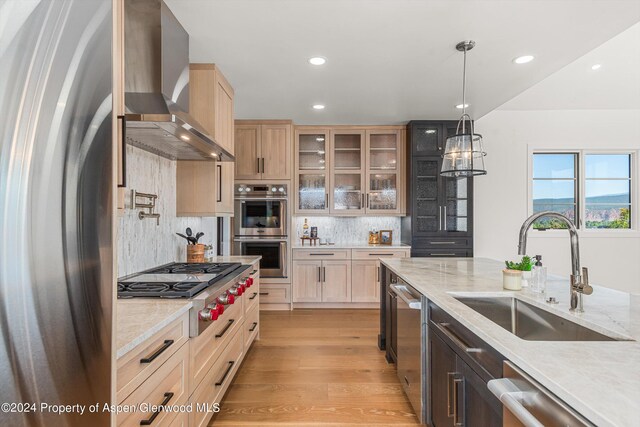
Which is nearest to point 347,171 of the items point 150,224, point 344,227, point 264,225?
point 344,227

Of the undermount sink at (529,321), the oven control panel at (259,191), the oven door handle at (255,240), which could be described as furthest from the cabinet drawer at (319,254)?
the undermount sink at (529,321)

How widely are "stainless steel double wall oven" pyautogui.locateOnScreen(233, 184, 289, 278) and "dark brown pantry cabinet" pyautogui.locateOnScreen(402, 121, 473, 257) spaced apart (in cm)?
175

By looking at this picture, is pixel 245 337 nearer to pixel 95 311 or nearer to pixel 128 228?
pixel 128 228

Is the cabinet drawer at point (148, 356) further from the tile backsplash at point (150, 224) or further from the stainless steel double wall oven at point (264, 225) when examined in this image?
the stainless steel double wall oven at point (264, 225)

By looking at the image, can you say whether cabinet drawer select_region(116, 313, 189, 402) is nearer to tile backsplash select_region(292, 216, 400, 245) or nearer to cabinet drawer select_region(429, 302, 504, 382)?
cabinet drawer select_region(429, 302, 504, 382)

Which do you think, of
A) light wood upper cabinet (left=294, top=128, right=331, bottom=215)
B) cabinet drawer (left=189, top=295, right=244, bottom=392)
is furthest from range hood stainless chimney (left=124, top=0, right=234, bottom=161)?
light wood upper cabinet (left=294, top=128, right=331, bottom=215)

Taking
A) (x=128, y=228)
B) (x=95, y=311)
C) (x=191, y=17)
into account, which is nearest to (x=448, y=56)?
(x=191, y=17)

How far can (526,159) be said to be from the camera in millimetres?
4941

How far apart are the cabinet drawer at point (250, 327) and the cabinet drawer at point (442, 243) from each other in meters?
2.33

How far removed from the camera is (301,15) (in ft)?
7.07

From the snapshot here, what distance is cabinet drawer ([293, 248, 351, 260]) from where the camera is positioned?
4617 millimetres

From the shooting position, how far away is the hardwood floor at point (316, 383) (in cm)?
216

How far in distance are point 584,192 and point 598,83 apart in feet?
5.20

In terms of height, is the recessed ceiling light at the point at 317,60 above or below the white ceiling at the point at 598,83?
below
